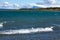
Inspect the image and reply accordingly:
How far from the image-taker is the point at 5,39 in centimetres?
1891

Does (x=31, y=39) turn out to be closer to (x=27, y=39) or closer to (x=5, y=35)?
(x=27, y=39)

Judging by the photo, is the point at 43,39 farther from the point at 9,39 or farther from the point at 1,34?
the point at 1,34

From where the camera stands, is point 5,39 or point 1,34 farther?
point 1,34

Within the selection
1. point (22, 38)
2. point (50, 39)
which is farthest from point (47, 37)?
point (22, 38)

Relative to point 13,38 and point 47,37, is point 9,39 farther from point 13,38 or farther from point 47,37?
point 47,37

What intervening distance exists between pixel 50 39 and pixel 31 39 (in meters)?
1.60

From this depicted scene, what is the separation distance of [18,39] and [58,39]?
133 inches

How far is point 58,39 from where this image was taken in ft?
63.5

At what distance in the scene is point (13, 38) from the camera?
19406 millimetres

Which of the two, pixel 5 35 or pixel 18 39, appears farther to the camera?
pixel 5 35

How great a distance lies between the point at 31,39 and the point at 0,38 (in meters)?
2.61

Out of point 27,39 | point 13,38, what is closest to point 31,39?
point 27,39

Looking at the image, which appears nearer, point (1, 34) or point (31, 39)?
point (31, 39)

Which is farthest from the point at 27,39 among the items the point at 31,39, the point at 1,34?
the point at 1,34
